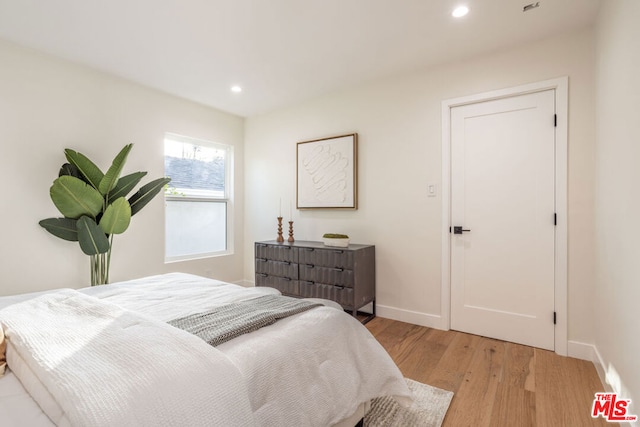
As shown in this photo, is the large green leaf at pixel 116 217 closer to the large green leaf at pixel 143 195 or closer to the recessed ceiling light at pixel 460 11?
the large green leaf at pixel 143 195

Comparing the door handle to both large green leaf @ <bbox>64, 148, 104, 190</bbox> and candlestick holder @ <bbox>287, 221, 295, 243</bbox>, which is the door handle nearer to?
candlestick holder @ <bbox>287, 221, 295, 243</bbox>

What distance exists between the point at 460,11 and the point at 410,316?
101 inches

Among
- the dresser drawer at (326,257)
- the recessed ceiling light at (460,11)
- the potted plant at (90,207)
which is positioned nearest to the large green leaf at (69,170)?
the potted plant at (90,207)

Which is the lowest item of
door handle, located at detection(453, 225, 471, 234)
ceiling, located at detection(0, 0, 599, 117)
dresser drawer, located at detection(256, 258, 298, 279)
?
dresser drawer, located at detection(256, 258, 298, 279)

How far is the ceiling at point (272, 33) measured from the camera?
2.05 metres

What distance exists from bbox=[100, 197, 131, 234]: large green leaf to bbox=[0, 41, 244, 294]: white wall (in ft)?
1.67

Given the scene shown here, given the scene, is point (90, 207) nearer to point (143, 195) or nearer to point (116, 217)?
point (116, 217)

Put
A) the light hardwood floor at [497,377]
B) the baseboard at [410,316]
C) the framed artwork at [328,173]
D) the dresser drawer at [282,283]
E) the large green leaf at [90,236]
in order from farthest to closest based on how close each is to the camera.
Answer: the framed artwork at [328,173] → the dresser drawer at [282,283] → the baseboard at [410,316] → the large green leaf at [90,236] → the light hardwood floor at [497,377]

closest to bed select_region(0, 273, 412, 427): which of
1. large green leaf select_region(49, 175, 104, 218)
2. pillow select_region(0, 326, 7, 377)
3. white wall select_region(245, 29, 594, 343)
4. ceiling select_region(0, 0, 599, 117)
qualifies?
pillow select_region(0, 326, 7, 377)

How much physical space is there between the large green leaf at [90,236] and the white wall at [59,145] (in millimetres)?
427

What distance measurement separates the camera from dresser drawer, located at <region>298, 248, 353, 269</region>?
2.92 metres

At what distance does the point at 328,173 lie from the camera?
3551mm

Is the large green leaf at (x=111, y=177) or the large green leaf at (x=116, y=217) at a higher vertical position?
the large green leaf at (x=111, y=177)

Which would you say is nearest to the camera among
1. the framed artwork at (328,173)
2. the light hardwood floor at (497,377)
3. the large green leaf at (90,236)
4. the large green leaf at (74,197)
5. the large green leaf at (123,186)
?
the light hardwood floor at (497,377)
